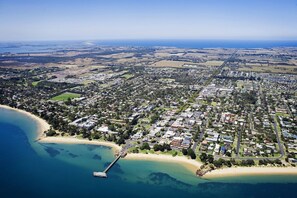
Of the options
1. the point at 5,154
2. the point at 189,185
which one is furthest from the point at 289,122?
the point at 5,154

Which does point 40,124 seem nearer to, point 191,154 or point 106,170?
point 106,170

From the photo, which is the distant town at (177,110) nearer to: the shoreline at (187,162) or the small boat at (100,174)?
the shoreline at (187,162)

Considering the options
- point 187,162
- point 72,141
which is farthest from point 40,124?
point 187,162

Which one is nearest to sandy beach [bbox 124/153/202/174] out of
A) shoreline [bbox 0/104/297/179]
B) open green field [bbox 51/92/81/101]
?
shoreline [bbox 0/104/297/179]

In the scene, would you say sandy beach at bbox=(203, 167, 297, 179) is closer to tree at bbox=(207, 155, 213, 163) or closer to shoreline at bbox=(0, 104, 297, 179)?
shoreline at bbox=(0, 104, 297, 179)

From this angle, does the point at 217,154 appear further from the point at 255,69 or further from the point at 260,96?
the point at 255,69

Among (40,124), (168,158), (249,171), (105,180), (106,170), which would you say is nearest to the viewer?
(105,180)
